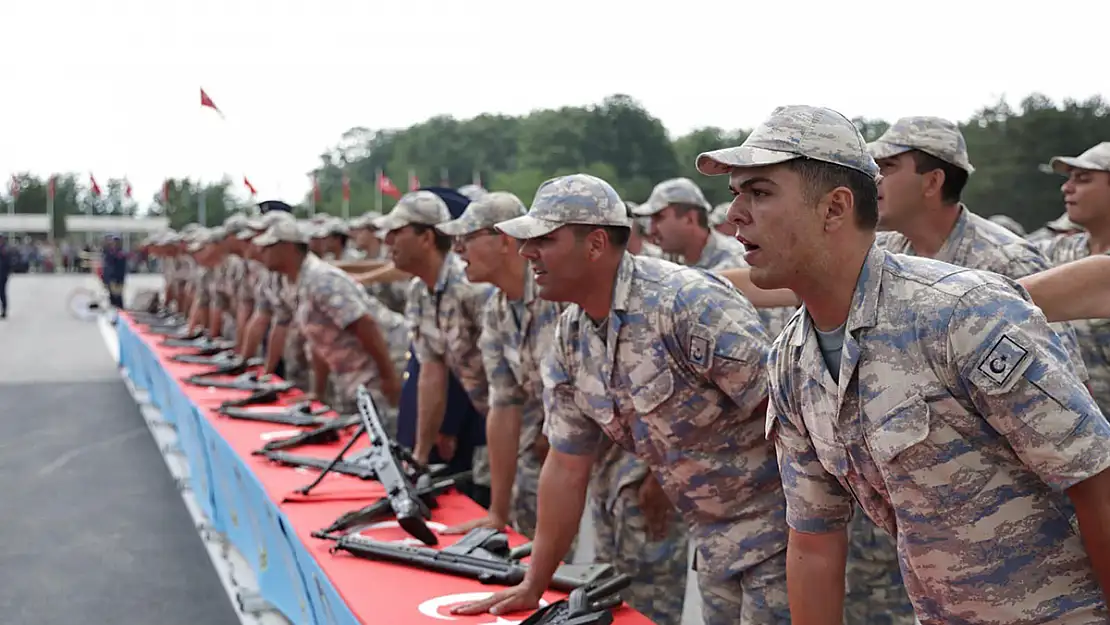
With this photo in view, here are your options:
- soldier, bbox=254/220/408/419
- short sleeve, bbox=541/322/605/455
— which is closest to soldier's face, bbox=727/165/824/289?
short sleeve, bbox=541/322/605/455

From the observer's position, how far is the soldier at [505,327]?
3709 millimetres

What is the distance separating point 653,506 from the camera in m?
3.33

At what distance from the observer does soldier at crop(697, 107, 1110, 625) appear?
1557 millimetres

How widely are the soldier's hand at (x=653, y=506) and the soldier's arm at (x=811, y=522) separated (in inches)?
51.4

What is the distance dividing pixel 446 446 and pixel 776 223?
11.3 feet

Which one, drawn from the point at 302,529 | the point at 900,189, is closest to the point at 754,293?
the point at 900,189

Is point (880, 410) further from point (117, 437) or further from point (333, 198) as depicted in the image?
point (333, 198)

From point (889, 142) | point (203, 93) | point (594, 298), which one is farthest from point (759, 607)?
point (203, 93)

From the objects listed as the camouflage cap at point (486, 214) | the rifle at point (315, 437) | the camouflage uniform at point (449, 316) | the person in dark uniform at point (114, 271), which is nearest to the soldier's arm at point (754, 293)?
the camouflage cap at point (486, 214)

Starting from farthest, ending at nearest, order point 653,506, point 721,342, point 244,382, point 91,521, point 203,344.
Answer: point 203,344 → point 244,382 → point 91,521 → point 653,506 → point 721,342

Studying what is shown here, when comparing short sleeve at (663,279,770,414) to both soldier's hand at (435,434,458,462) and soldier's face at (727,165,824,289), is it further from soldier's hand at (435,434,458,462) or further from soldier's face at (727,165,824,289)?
soldier's hand at (435,434,458,462)

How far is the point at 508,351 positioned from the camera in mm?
3848

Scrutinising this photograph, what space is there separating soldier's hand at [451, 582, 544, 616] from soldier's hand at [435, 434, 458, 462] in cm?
236

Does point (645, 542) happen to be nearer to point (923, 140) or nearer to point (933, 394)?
point (923, 140)
